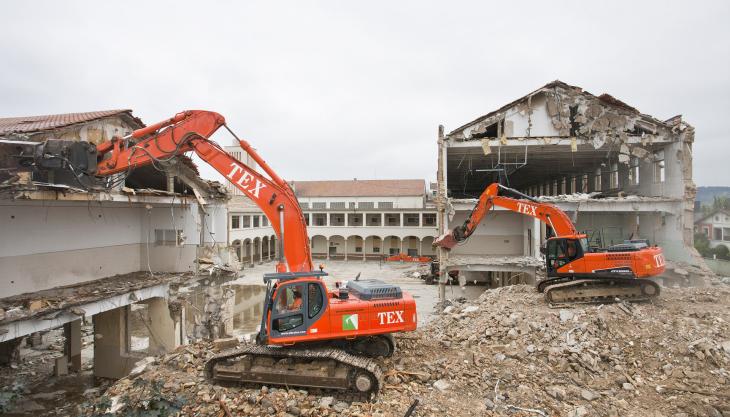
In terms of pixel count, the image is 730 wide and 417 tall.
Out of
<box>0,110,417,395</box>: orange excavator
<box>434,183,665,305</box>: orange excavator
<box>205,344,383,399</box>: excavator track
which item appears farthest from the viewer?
<box>434,183,665,305</box>: orange excavator

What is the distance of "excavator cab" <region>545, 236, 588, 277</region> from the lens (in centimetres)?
1107

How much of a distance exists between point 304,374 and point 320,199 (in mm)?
36725

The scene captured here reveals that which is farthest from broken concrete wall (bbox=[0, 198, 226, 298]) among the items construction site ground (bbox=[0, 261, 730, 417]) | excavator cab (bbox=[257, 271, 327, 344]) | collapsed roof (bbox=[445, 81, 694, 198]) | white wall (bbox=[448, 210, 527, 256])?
white wall (bbox=[448, 210, 527, 256])

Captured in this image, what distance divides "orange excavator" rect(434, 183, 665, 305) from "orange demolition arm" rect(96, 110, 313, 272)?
7536 mm

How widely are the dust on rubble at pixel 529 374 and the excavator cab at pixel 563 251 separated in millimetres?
1398

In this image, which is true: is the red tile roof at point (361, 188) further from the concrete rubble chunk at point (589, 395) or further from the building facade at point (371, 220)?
the concrete rubble chunk at point (589, 395)

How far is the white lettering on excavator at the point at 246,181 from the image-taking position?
7391 mm

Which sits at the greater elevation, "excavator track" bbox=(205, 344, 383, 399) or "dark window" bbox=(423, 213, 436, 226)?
"dark window" bbox=(423, 213, 436, 226)

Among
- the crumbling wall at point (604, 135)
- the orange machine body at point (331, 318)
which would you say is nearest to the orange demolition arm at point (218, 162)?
the orange machine body at point (331, 318)

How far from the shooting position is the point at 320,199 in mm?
43219

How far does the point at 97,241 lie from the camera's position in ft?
36.4

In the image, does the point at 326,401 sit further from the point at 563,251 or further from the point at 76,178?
the point at 563,251

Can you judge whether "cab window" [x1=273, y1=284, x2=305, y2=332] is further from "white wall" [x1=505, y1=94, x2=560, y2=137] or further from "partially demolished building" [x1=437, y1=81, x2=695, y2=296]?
"white wall" [x1=505, y1=94, x2=560, y2=137]

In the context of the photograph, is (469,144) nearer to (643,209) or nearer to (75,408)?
(643,209)
